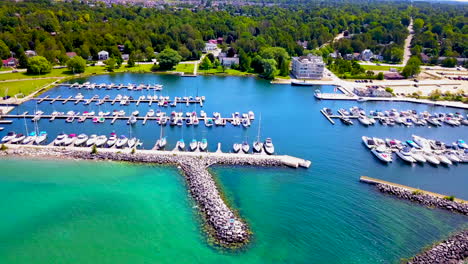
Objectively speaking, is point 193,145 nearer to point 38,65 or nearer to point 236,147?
point 236,147

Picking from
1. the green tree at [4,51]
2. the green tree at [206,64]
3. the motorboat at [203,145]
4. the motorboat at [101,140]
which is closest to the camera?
the motorboat at [203,145]

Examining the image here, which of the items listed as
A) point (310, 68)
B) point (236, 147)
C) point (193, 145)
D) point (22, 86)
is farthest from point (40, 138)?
point (310, 68)

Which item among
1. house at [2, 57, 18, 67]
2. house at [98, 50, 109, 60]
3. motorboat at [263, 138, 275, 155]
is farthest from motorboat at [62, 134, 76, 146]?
house at [98, 50, 109, 60]

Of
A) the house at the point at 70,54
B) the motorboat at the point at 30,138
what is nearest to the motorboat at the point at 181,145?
the motorboat at the point at 30,138

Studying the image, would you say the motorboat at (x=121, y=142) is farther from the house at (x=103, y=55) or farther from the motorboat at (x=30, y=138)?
the house at (x=103, y=55)

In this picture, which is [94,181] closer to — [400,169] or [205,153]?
[205,153]

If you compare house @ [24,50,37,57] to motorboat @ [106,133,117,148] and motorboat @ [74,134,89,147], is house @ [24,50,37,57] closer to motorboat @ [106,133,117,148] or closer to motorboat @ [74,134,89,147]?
motorboat @ [74,134,89,147]
